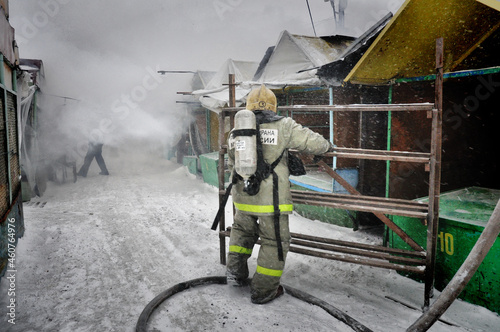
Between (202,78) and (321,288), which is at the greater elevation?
(202,78)

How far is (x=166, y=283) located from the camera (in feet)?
11.2

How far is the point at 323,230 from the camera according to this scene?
522 centimetres

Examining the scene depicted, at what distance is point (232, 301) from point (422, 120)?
354 centimetres

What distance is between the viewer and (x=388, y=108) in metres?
2.79

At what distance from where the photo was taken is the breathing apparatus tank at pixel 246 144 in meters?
2.77

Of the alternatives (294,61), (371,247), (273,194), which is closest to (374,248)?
(371,247)

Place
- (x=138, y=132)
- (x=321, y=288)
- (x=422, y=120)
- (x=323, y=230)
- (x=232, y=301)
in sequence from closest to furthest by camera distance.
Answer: (x=232, y=301)
(x=321, y=288)
(x=422, y=120)
(x=323, y=230)
(x=138, y=132)

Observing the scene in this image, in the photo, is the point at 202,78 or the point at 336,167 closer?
the point at 336,167

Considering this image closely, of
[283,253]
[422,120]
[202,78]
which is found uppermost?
[202,78]

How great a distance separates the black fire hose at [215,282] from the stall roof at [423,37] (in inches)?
118

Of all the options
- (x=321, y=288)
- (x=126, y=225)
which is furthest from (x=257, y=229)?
(x=126, y=225)

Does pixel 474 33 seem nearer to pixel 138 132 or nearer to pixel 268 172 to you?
pixel 268 172

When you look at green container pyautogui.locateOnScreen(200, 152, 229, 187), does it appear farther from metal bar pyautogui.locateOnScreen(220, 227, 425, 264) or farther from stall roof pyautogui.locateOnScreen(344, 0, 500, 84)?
stall roof pyautogui.locateOnScreen(344, 0, 500, 84)

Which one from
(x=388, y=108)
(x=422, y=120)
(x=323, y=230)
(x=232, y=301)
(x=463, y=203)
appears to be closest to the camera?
(x=388, y=108)
